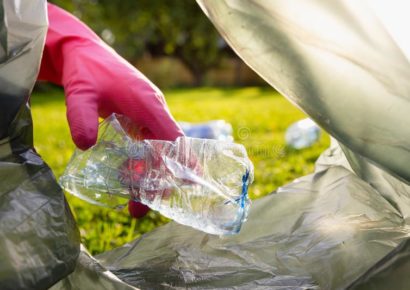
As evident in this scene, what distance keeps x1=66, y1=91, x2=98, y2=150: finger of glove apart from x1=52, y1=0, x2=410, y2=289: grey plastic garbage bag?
0.89 feet

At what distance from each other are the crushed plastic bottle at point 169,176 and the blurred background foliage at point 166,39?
3.86 m

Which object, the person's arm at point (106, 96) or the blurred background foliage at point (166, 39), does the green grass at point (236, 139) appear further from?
the blurred background foliage at point (166, 39)

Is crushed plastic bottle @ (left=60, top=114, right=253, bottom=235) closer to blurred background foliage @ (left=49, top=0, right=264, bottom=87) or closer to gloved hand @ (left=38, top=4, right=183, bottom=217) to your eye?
gloved hand @ (left=38, top=4, right=183, bottom=217)

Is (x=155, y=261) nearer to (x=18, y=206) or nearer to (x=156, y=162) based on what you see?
(x=156, y=162)

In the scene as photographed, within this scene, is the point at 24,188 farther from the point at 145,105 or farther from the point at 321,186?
the point at 321,186

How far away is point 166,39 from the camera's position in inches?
296

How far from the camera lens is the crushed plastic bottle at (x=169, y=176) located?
1248 millimetres

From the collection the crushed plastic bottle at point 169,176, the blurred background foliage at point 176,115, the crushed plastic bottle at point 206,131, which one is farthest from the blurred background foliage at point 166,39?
the crushed plastic bottle at point 169,176

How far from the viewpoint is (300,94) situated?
112 centimetres

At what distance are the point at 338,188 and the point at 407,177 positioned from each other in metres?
0.48

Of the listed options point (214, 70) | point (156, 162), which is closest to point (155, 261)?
point (156, 162)

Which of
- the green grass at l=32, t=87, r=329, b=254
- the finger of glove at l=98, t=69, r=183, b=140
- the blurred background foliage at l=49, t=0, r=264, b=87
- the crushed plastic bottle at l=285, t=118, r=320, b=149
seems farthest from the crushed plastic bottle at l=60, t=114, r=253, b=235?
the blurred background foliage at l=49, t=0, r=264, b=87

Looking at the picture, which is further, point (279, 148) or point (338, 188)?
point (279, 148)

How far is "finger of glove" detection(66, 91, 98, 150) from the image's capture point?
1.21 m
